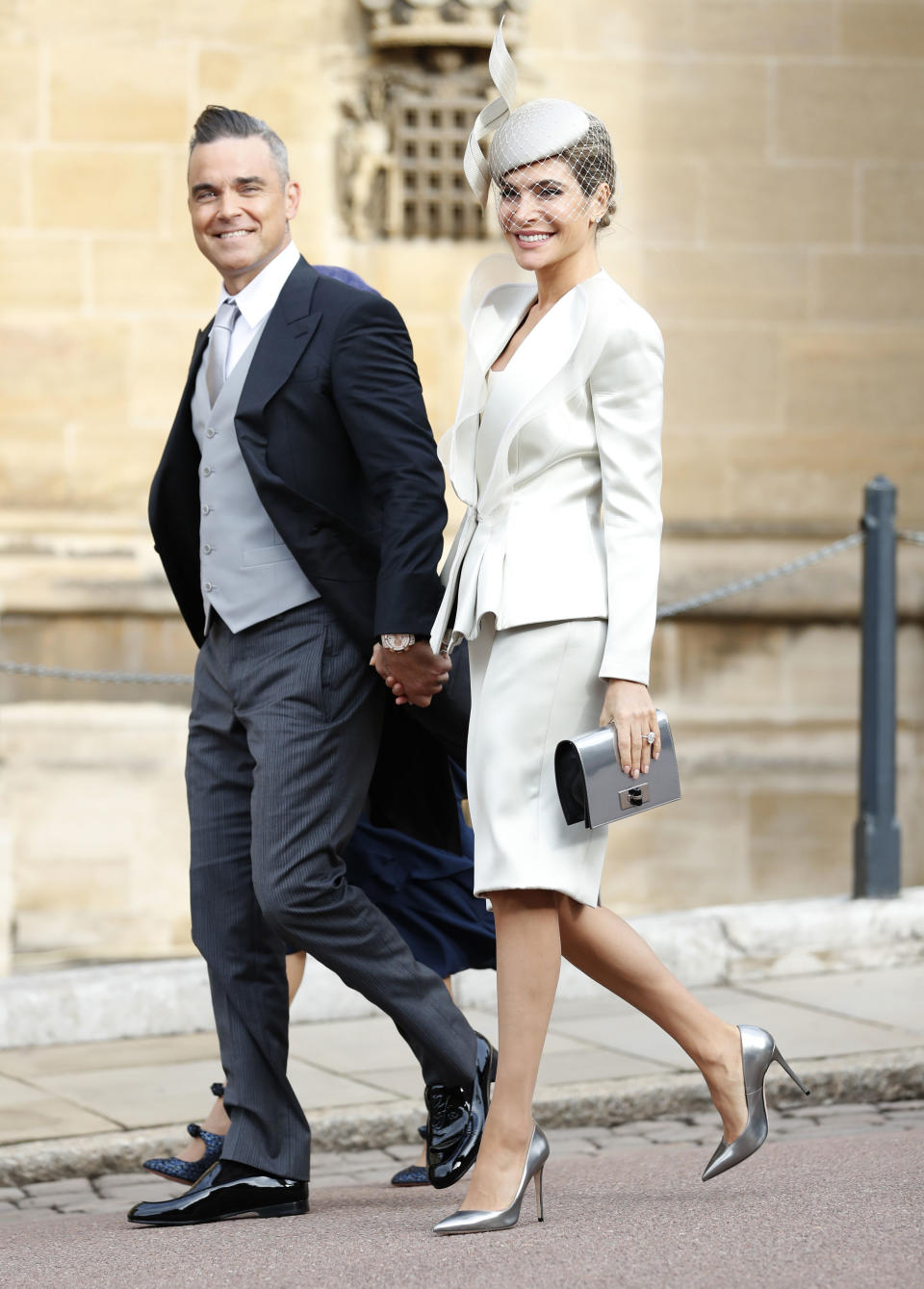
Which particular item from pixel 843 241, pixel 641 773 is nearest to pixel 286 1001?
pixel 641 773

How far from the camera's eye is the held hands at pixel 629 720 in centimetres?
325

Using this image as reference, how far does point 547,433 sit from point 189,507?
2.75ft

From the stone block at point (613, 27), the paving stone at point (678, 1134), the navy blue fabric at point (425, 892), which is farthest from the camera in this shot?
the stone block at point (613, 27)

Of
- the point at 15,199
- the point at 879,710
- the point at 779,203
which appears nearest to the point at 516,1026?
the point at 879,710

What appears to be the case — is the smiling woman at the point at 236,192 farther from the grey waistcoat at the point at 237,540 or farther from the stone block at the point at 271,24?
the stone block at the point at 271,24

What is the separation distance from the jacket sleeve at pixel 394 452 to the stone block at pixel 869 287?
497cm

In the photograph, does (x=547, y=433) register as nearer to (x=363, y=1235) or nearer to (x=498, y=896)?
(x=498, y=896)

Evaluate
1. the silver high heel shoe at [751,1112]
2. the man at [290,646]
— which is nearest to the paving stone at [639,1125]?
the man at [290,646]

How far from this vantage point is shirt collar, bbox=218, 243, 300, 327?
3.71 meters

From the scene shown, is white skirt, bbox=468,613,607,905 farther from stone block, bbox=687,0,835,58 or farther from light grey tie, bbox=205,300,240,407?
stone block, bbox=687,0,835,58

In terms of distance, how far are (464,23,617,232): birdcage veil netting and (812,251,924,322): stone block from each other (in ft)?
16.7

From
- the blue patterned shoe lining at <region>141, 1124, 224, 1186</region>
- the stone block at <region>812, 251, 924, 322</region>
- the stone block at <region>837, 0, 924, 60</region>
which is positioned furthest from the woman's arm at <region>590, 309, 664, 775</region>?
the stone block at <region>837, 0, 924, 60</region>

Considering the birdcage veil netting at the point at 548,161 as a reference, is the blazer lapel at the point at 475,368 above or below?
below

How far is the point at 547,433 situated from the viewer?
3.29m
